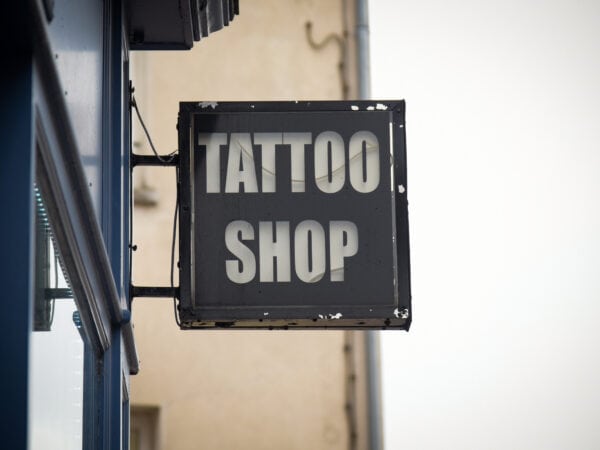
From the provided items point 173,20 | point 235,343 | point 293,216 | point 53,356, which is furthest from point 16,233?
point 235,343

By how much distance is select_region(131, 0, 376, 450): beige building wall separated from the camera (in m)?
11.1

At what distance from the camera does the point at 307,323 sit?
5.00 meters

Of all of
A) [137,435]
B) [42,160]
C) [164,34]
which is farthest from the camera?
[137,435]

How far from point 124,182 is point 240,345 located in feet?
20.7

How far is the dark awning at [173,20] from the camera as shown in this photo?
17.9ft

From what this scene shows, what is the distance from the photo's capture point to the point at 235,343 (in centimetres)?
1124

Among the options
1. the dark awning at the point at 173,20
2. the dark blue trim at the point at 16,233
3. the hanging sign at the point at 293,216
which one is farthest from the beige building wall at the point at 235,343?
the dark blue trim at the point at 16,233

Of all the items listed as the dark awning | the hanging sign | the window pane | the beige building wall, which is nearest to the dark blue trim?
the window pane

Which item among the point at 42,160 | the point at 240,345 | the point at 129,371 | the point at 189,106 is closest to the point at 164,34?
the point at 189,106

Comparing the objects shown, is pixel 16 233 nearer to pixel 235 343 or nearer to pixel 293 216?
pixel 293 216

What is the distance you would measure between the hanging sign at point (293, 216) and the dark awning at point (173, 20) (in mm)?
539

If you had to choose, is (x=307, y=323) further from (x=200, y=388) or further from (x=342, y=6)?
(x=342, y=6)

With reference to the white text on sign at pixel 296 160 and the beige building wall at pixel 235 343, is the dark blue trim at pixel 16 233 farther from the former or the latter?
the beige building wall at pixel 235 343

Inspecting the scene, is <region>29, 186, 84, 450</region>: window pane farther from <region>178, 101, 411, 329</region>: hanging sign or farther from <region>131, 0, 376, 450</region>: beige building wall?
<region>131, 0, 376, 450</region>: beige building wall
